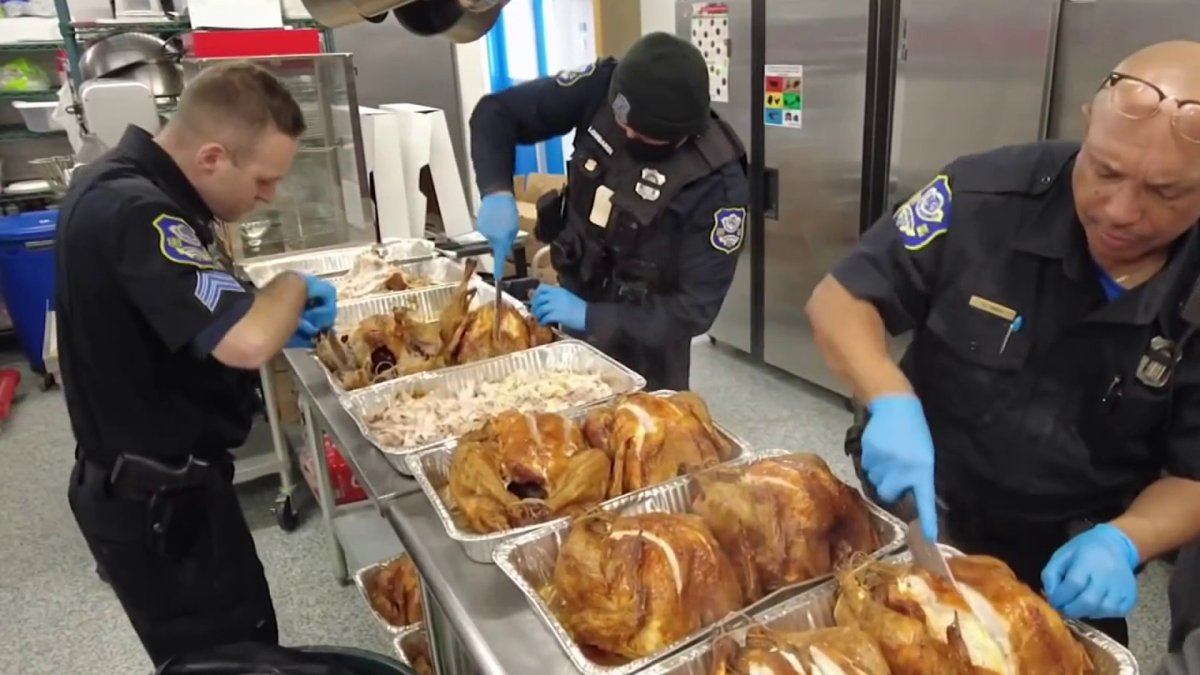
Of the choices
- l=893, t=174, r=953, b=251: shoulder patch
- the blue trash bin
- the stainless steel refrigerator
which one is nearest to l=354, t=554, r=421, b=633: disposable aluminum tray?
l=893, t=174, r=953, b=251: shoulder patch

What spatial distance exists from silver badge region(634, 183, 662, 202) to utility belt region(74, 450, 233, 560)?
1159mm

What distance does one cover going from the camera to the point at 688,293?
2.13 metres

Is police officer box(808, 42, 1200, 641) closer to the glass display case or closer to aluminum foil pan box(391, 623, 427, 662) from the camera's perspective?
aluminum foil pan box(391, 623, 427, 662)

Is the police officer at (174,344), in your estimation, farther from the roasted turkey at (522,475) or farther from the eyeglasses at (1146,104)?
the eyeglasses at (1146,104)

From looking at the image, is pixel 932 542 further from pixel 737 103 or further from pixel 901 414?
pixel 737 103

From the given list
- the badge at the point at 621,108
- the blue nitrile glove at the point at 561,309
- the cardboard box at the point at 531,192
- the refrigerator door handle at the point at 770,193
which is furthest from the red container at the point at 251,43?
the refrigerator door handle at the point at 770,193

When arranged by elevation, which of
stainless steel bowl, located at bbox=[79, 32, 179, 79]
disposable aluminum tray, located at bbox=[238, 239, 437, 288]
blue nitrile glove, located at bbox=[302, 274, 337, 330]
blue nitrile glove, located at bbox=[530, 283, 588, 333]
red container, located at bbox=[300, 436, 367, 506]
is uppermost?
Answer: stainless steel bowl, located at bbox=[79, 32, 179, 79]

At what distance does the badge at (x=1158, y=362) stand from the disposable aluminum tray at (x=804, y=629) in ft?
1.33

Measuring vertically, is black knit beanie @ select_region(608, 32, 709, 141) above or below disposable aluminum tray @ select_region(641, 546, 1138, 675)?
above

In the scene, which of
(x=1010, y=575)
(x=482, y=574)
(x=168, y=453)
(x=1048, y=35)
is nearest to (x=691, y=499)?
(x=482, y=574)

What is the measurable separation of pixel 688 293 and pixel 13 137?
14.7 ft

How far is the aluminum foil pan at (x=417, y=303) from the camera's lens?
231 centimetres

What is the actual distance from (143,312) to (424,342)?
0.65 m

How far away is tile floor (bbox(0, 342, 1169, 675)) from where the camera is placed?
2.56 meters
